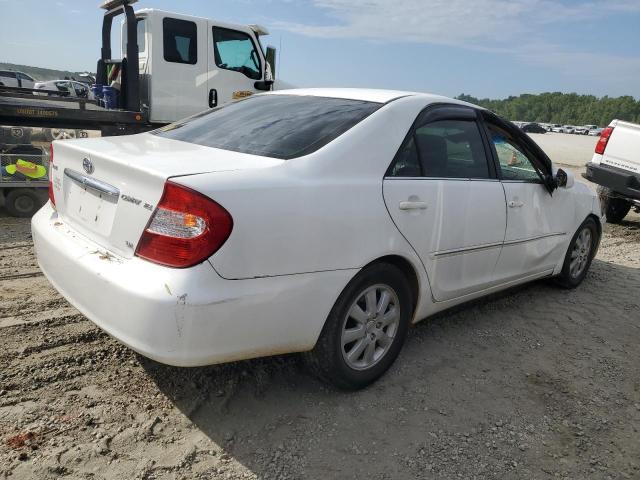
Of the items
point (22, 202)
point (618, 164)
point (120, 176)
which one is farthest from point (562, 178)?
point (22, 202)

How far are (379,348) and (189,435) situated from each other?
1.10 metres

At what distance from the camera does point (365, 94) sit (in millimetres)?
3305

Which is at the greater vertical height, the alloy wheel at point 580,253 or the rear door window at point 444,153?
the rear door window at point 444,153

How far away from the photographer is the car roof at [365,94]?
10.4 ft

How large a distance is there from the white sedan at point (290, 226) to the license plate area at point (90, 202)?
0.01 meters

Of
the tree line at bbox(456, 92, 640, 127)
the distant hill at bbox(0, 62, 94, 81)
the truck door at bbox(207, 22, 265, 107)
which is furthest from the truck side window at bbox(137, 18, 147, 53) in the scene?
the tree line at bbox(456, 92, 640, 127)

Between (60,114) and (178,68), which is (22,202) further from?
(178,68)

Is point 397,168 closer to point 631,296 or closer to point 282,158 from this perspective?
point 282,158

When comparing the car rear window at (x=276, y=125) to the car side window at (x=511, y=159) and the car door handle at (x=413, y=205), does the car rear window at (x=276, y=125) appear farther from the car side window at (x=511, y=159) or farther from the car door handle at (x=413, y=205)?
the car side window at (x=511, y=159)

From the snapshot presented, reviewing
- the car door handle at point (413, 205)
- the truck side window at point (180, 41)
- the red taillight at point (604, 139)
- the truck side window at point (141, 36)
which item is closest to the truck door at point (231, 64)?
the truck side window at point (180, 41)

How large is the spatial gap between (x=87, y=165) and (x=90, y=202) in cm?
19

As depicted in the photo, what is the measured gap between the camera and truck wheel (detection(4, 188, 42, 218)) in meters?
6.47

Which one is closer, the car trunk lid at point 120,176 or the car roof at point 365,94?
the car trunk lid at point 120,176

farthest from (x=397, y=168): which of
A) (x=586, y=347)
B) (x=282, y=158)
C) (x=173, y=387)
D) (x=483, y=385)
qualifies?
(x=586, y=347)
